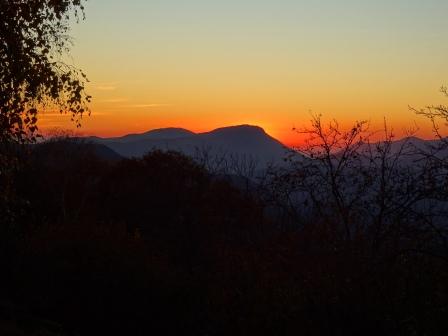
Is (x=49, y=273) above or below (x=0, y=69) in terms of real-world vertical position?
below

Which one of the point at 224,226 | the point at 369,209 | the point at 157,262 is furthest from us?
the point at 224,226

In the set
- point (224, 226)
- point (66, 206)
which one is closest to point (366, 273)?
point (224, 226)

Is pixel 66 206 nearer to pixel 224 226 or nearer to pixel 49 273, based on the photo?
pixel 224 226

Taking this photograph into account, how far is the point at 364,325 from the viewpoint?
1027cm

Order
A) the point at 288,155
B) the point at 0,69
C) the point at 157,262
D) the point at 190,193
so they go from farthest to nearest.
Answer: the point at 190,193
the point at 288,155
the point at 157,262
the point at 0,69

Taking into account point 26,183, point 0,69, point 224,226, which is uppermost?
point 0,69

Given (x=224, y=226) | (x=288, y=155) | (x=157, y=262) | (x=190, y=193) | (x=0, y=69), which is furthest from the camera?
(x=190, y=193)

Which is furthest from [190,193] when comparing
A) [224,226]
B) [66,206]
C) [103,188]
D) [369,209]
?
[369,209]

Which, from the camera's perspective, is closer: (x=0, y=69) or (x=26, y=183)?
(x=0, y=69)

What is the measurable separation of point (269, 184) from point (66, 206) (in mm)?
29991

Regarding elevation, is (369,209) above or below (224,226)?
above

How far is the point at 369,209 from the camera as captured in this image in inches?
598

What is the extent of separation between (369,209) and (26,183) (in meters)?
30.7

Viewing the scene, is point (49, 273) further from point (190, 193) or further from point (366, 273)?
point (190, 193)
